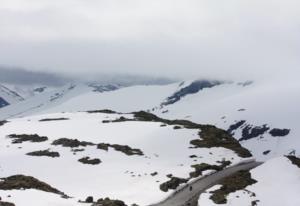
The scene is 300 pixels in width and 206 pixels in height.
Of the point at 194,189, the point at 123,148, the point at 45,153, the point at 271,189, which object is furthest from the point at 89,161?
the point at 271,189

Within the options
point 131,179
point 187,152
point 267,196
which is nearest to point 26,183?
point 131,179

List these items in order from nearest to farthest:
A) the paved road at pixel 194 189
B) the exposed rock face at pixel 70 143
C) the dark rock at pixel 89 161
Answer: the paved road at pixel 194 189
the dark rock at pixel 89 161
the exposed rock face at pixel 70 143

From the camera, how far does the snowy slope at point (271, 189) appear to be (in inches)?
2901

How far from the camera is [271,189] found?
7869 cm

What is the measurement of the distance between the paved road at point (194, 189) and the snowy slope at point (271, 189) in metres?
2.45

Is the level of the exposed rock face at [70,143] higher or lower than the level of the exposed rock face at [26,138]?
lower

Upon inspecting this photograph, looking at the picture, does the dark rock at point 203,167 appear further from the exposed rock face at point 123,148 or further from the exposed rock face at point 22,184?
the exposed rock face at point 22,184

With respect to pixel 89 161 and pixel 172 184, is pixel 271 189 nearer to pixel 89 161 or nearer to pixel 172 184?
pixel 172 184

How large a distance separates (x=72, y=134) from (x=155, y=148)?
77.7 feet

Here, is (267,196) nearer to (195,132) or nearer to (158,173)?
(158,173)

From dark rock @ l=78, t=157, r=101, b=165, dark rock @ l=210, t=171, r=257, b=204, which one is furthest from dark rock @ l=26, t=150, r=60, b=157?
dark rock @ l=210, t=171, r=257, b=204

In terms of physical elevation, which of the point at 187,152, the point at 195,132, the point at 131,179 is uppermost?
the point at 195,132

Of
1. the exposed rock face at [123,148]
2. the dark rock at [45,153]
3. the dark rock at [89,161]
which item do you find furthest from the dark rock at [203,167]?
the dark rock at [45,153]

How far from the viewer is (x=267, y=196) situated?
75688 mm
